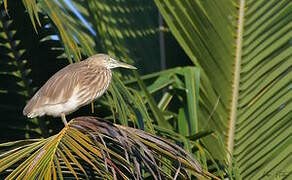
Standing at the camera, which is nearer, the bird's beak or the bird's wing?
Answer: the bird's wing

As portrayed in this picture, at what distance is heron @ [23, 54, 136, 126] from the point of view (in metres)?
4.40

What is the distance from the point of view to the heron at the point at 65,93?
440cm

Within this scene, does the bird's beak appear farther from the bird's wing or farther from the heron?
the bird's wing

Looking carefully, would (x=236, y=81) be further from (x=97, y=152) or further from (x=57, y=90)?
(x=97, y=152)

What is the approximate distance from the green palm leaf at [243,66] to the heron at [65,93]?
2.13 ft

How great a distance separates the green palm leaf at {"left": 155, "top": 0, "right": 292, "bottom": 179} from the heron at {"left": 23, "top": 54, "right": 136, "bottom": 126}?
649 millimetres

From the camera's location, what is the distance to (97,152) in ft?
10.2

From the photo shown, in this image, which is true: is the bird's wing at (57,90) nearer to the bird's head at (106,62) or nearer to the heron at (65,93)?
the heron at (65,93)

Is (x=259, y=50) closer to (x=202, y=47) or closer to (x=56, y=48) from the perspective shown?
(x=202, y=47)

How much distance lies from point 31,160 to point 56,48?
6.66 ft

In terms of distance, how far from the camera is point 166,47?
248 inches

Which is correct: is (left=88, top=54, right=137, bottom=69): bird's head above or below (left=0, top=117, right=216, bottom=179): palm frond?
above

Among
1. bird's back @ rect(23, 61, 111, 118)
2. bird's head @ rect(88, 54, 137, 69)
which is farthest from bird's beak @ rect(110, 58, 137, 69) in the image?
bird's back @ rect(23, 61, 111, 118)

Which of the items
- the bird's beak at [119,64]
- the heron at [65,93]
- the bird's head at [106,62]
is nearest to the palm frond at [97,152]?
the heron at [65,93]
